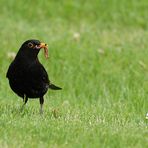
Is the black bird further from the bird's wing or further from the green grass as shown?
the green grass

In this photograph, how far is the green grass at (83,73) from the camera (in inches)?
274

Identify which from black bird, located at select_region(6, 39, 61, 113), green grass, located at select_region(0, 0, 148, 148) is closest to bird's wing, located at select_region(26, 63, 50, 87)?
black bird, located at select_region(6, 39, 61, 113)

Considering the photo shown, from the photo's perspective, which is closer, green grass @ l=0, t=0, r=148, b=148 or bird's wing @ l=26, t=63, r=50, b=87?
green grass @ l=0, t=0, r=148, b=148

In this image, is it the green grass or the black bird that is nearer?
the green grass

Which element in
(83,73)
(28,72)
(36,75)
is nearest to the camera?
(28,72)

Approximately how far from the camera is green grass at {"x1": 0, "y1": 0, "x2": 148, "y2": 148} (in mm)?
6949

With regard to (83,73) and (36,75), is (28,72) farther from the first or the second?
(83,73)

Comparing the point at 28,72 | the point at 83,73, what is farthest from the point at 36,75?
the point at 83,73

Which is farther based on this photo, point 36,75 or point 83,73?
point 83,73

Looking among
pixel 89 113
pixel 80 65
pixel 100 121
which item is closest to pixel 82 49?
pixel 80 65

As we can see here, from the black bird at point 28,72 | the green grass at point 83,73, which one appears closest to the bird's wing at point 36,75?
the black bird at point 28,72

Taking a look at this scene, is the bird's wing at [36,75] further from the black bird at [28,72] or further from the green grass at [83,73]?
the green grass at [83,73]

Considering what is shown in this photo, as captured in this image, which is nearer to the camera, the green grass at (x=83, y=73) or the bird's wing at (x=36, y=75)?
the green grass at (x=83, y=73)

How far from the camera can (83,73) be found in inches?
466
